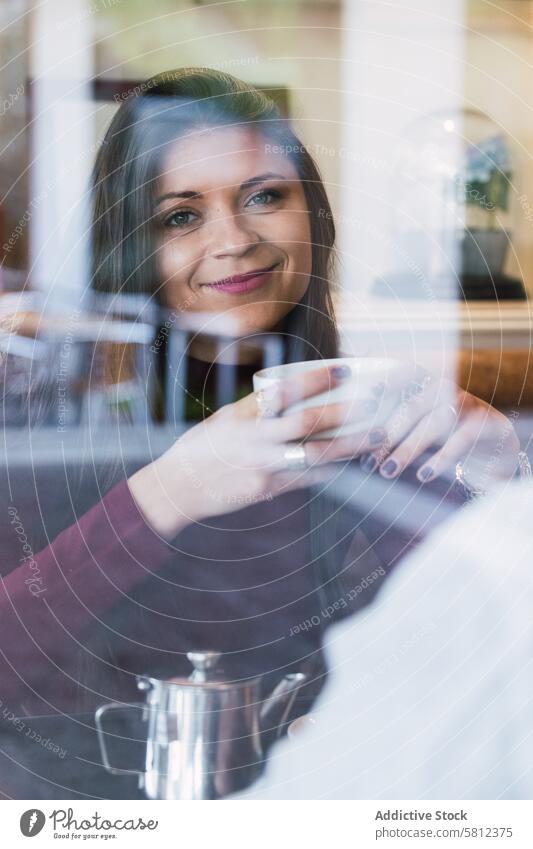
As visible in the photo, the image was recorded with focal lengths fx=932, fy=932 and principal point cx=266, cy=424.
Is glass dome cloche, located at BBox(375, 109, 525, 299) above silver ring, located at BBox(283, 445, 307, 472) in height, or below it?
above

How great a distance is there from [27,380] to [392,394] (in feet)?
0.63

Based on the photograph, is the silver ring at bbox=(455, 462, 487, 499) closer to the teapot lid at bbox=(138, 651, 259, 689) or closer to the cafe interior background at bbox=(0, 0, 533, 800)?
the cafe interior background at bbox=(0, 0, 533, 800)

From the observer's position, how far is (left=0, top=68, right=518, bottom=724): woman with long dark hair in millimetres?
472

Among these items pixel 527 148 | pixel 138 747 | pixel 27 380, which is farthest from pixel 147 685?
pixel 527 148

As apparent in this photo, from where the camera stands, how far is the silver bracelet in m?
0.51

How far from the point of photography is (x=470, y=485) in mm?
509

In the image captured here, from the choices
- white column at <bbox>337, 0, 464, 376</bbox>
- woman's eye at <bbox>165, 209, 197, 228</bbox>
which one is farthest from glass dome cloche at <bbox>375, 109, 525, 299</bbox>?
woman's eye at <bbox>165, 209, 197, 228</bbox>

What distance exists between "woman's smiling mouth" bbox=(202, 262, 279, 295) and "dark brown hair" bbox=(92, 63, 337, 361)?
0.03 meters

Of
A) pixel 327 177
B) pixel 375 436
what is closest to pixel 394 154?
pixel 327 177

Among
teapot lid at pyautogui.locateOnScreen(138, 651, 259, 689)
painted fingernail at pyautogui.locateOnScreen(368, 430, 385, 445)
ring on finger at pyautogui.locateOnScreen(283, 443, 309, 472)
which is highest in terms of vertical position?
painted fingernail at pyautogui.locateOnScreen(368, 430, 385, 445)

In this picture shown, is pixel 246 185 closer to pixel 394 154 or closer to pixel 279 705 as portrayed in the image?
pixel 394 154

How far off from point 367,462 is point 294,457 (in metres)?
0.04

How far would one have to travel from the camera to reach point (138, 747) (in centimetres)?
50
